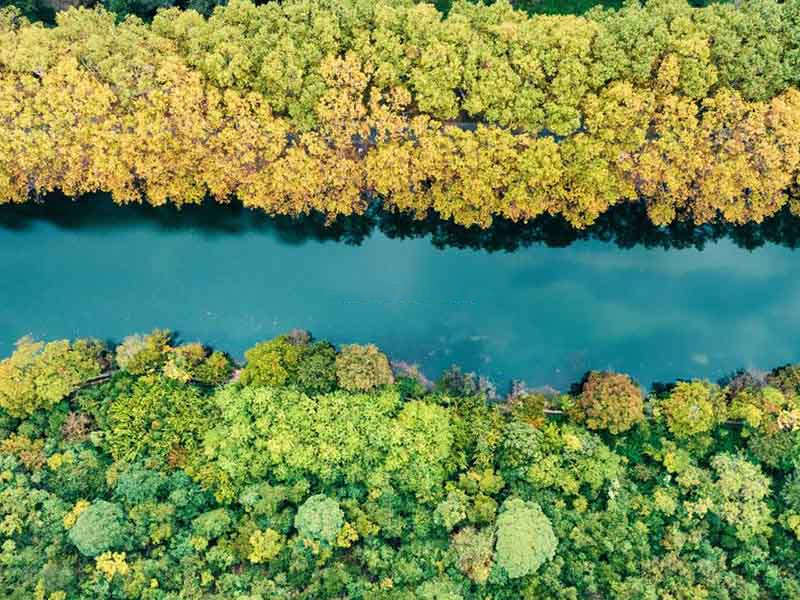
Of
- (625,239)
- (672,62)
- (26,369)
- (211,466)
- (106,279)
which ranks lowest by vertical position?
(211,466)

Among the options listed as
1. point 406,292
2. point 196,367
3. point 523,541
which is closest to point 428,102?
point 406,292

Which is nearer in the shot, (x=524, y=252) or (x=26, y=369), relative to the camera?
(x=26, y=369)

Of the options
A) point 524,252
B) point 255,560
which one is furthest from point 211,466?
point 524,252

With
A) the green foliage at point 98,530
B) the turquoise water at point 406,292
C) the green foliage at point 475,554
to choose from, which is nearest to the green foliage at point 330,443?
the green foliage at point 475,554

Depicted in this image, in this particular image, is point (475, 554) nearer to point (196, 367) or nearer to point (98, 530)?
point (196, 367)

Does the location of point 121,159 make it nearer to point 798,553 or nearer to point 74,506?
point 74,506

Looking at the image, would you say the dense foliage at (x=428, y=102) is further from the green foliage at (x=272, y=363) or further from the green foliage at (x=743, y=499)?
the green foliage at (x=743, y=499)
